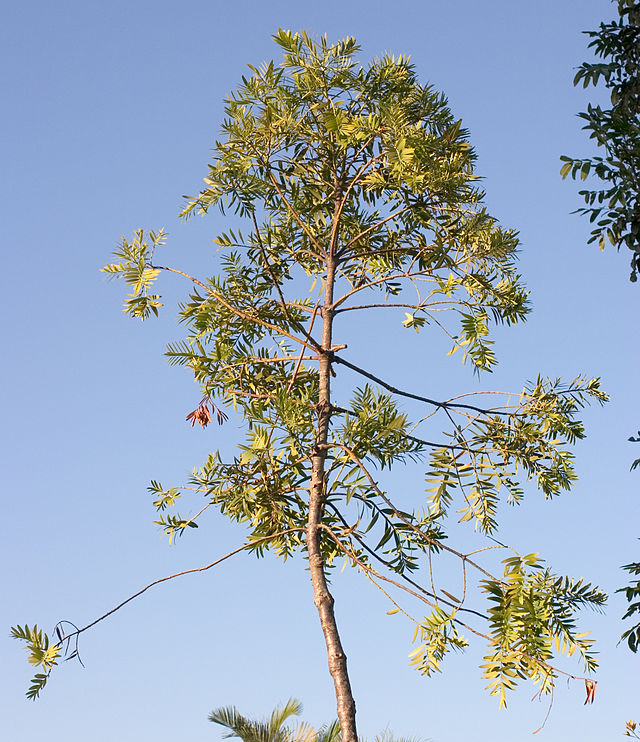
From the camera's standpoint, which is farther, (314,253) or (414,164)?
(314,253)

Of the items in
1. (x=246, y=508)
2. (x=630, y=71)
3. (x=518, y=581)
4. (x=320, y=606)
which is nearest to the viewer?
(x=518, y=581)

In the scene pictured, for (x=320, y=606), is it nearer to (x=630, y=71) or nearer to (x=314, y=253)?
(x=314, y=253)

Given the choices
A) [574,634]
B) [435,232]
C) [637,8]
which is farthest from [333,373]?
[637,8]

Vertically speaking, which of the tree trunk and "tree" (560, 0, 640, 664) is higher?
"tree" (560, 0, 640, 664)

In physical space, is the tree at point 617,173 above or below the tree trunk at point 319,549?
above

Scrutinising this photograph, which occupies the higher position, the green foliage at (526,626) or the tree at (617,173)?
the tree at (617,173)

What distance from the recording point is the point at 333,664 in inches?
198

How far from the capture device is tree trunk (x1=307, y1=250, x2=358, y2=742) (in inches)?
195

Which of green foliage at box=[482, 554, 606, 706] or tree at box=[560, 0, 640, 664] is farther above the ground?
tree at box=[560, 0, 640, 664]

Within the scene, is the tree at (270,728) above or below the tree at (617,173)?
below

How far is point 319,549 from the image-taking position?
545 cm

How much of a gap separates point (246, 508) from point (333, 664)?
3.76 feet

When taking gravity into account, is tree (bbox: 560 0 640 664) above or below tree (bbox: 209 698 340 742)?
above

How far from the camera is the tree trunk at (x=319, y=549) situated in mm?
4953
